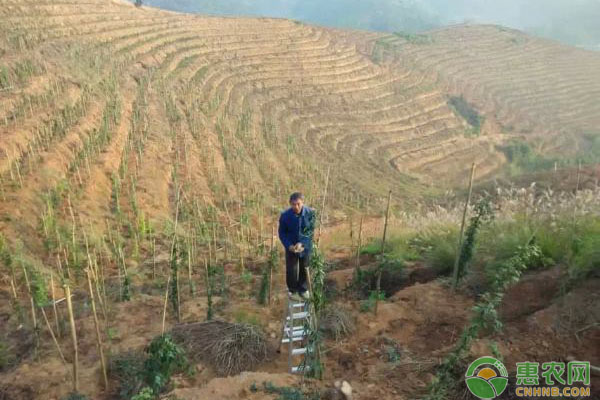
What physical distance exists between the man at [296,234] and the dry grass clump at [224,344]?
1.91ft

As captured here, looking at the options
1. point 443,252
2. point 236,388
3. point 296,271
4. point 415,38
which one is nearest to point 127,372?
point 236,388

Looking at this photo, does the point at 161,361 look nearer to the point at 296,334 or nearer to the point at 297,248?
the point at 296,334

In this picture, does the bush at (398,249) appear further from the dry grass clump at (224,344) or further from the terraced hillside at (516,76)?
the terraced hillside at (516,76)

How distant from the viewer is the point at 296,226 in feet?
13.6

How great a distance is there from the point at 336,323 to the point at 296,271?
0.64m

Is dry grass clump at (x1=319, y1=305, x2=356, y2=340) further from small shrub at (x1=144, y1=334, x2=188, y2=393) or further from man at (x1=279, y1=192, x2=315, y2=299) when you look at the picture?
small shrub at (x1=144, y1=334, x2=188, y2=393)

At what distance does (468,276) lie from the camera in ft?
15.5

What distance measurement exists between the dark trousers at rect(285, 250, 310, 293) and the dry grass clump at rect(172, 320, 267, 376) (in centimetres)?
58

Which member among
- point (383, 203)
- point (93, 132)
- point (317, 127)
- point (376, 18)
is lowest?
point (383, 203)

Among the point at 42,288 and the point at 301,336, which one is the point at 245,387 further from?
the point at 42,288

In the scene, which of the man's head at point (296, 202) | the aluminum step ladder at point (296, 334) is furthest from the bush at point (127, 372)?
the man's head at point (296, 202)

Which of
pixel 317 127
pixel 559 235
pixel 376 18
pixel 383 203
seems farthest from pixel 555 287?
pixel 376 18

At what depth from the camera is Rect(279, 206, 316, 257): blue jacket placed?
4.15m

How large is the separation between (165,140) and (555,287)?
493 inches
